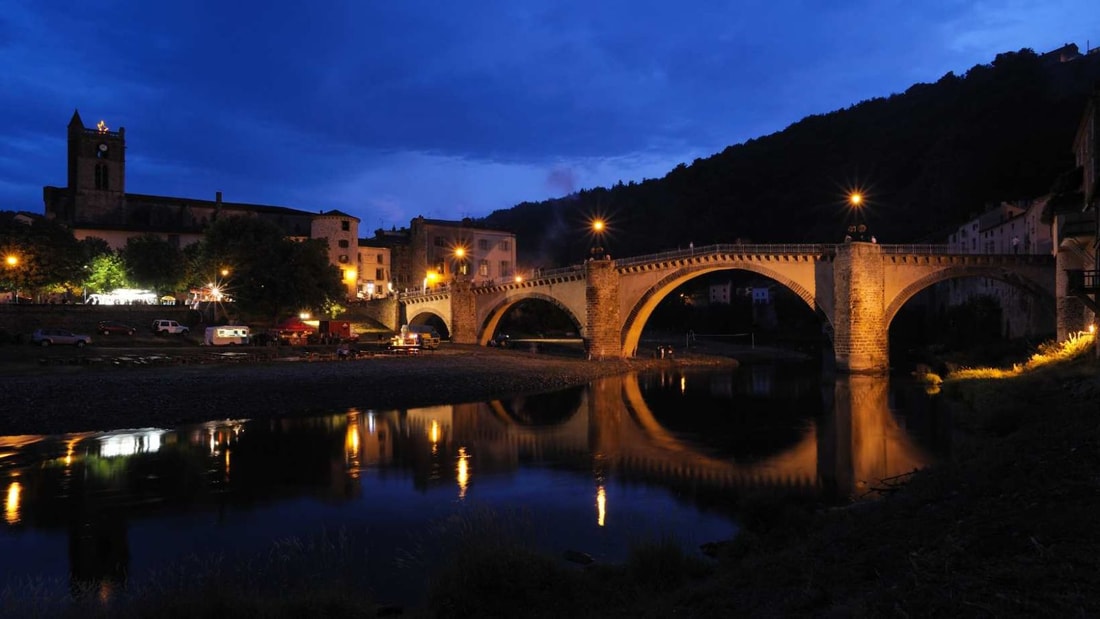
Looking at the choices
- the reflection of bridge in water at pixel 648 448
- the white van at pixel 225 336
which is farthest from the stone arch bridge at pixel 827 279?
the white van at pixel 225 336

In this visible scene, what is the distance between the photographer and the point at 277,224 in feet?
283

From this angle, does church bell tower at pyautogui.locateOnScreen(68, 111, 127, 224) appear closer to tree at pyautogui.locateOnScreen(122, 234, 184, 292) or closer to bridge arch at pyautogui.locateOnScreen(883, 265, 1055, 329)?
tree at pyautogui.locateOnScreen(122, 234, 184, 292)

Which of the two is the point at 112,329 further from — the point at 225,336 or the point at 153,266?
the point at 153,266

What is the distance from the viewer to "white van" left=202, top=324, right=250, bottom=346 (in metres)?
46.8

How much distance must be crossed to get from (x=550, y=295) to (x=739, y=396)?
26.6 metres

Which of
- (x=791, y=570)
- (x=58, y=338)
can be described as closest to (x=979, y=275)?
(x=791, y=570)

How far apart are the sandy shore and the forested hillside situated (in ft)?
184

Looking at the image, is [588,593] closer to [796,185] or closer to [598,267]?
[598,267]

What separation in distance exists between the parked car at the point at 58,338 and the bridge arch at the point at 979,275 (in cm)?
5047

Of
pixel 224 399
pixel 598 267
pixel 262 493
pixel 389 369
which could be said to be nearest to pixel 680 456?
pixel 262 493

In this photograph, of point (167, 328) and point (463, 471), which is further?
point (167, 328)

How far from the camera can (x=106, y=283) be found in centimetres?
6600

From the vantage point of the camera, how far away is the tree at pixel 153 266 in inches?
2648

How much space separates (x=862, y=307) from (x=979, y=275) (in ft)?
26.6
